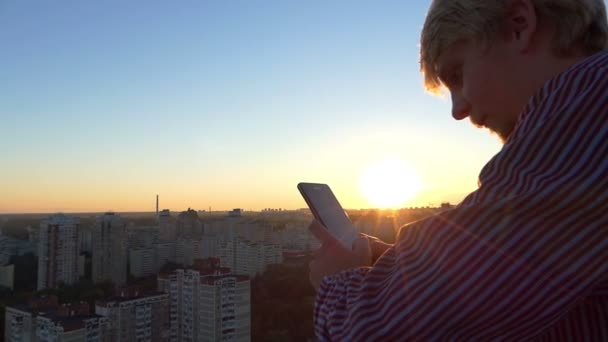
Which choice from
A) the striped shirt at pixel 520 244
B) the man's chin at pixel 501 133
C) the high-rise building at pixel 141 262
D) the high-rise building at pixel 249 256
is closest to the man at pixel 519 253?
the striped shirt at pixel 520 244

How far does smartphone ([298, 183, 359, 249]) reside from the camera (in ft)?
2.19

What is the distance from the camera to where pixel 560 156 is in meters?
0.29

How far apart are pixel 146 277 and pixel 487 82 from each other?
1908 cm

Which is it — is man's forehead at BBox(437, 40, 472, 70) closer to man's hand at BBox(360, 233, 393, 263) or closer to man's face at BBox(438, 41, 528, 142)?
man's face at BBox(438, 41, 528, 142)

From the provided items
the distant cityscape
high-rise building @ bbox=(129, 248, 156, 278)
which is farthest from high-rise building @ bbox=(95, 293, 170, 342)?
high-rise building @ bbox=(129, 248, 156, 278)

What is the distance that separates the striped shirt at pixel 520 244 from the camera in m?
0.27

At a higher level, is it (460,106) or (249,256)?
(460,106)

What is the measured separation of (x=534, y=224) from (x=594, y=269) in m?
0.04

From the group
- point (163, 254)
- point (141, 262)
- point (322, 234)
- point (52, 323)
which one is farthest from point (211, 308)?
point (163, 254)

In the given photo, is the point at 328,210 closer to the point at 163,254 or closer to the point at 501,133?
the point at 501,133

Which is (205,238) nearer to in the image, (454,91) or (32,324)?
(32,324)

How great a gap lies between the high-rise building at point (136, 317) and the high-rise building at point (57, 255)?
6560mm

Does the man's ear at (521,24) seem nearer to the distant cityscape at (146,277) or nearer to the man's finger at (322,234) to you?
the man's finger at (322,234)

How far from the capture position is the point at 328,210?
0.74 m
